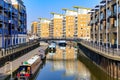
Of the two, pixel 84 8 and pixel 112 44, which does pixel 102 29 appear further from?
pixel 84 8

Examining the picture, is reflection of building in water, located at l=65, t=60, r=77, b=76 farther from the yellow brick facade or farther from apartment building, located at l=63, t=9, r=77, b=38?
the yellow brick facade

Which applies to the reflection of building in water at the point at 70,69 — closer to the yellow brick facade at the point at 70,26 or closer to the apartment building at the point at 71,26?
the apartment building at the point at 71,26

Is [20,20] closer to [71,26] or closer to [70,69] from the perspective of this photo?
[70,69]

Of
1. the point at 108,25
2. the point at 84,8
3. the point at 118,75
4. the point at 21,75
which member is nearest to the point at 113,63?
the point at 118,75

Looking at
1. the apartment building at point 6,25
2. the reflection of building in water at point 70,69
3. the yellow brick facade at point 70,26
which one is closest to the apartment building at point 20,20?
the apartment building at point 6,25

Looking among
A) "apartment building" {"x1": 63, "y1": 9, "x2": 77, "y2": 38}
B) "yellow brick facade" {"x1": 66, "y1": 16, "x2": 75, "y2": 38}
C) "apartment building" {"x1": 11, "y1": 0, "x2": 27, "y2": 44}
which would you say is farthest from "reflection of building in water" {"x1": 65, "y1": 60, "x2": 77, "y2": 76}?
"yellow brick facade" {"x1": 66, "y1": 16, "x2": 75, "y2": 38}

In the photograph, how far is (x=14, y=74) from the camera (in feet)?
132

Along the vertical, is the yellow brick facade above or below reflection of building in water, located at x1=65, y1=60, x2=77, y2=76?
above

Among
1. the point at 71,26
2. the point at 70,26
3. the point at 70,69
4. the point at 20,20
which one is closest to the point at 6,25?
the point at 70,69

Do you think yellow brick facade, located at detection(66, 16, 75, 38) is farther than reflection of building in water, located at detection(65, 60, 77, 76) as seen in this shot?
Yes

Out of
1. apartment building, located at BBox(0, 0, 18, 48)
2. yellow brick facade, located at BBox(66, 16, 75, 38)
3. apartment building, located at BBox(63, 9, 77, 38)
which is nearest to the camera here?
apartment building, located at BBox(0, 0, 18, 48)

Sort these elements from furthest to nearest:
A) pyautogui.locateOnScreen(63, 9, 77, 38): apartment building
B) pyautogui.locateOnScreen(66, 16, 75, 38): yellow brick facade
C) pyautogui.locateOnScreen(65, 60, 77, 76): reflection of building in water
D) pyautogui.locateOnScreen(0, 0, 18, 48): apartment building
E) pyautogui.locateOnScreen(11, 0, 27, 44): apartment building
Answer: pyautogui.locateOnScreen(66, 16, 75, 38): yellow brick facade, pyautogui.locateOnScreen(63, 9, 77, 38): apartment building, pyautogui.locateOnScreen(11, 0, 27, 44): apartment building, pyautogui.locateOnScreen(0, 0, 18, 48): apartment building, pyautogui.locateOnScreen(65, 60, 77, 76): reflection of building in water

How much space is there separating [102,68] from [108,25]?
1677cm

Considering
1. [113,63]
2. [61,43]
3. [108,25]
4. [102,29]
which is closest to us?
[113,63]
